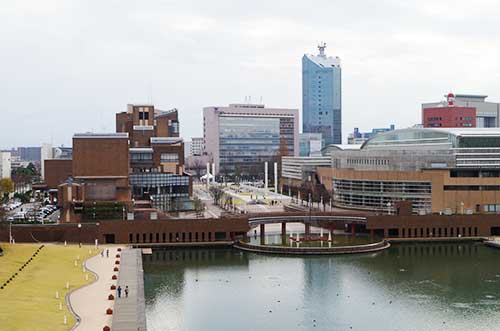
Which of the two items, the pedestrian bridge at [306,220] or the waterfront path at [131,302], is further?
the pedestrian bridge at [306,220]

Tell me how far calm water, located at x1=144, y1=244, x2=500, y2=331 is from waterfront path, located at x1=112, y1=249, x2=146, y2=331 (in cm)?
93

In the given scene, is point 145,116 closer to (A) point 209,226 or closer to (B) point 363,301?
(A) point 209,226

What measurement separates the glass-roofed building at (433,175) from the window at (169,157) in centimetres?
2288

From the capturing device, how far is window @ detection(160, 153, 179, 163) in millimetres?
86938

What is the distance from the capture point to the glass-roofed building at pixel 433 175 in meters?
64.3

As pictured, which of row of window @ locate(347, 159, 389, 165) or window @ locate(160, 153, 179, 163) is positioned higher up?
window @ locate(160, 153, 179, 163)

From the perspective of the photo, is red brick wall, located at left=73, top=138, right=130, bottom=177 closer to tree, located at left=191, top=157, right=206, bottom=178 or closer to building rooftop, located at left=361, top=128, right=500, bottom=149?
building rooftop, located at left=361, top=128, right=500, bottom=149

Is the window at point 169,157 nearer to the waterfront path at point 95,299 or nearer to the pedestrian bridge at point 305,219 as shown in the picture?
the pedestrian bridge at point 305,219

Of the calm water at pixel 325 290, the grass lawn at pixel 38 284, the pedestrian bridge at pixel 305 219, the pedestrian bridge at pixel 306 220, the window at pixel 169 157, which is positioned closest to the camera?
the grass lawn at pixel 38 284

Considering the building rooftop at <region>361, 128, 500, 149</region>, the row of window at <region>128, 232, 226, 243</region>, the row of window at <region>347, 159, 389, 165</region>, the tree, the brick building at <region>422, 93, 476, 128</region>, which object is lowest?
the row of window at <region>128, 232, 226, 243</region>

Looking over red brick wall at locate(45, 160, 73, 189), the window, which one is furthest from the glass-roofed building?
red brick wall at locate(45, 160, 73, 189)

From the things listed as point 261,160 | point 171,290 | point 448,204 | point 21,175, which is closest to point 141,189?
point 448,204

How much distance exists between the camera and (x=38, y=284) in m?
37.1

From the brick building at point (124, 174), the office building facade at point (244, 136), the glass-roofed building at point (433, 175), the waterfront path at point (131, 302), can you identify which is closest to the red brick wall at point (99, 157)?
the brick building at point (124, 174)
